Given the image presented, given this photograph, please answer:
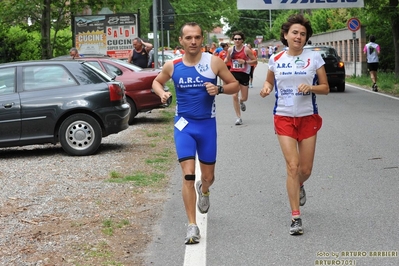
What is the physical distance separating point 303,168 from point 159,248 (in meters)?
1.59

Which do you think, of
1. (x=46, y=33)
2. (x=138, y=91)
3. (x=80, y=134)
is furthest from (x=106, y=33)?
(x=80, y=134)

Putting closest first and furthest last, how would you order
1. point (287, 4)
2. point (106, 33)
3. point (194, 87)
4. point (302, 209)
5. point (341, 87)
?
point (194, 87) → point (302, 209) → point (341, 87) → point (106, 33) → point (287, 4)

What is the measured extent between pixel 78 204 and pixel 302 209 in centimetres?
231

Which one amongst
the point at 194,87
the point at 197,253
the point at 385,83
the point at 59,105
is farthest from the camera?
the point at 385,83

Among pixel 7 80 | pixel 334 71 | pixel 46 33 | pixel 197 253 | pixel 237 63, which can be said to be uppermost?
pixel 46 33

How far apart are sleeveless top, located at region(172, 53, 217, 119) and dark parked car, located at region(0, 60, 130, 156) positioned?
563 cm

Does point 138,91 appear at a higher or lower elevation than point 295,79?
lower

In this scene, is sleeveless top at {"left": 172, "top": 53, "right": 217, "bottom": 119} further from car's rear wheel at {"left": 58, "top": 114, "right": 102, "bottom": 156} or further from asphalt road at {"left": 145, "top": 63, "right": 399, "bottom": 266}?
car's rear wheel at {"left": 58, "top": 114, "right": 102, "bottom": 156}

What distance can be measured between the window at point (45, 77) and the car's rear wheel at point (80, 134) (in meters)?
0.59

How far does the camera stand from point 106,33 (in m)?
30.1

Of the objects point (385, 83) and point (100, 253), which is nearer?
point (100, 253)

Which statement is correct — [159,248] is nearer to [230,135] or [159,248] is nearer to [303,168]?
[303,168]

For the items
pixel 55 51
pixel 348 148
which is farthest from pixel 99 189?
pixel 55 51

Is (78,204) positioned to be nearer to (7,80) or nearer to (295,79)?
(295,79)
